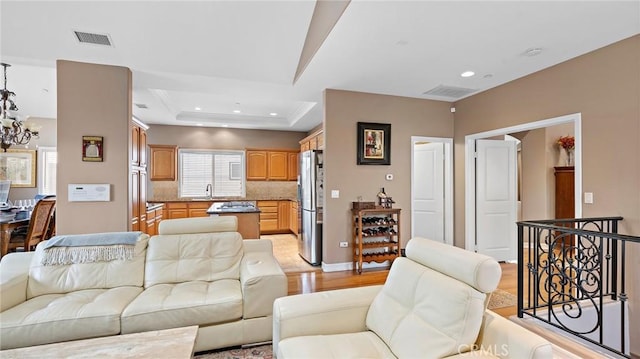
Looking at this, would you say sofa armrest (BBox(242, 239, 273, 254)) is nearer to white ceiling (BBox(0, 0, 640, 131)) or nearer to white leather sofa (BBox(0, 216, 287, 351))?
white leather sofa (BBox(0, 216, 287, 351))

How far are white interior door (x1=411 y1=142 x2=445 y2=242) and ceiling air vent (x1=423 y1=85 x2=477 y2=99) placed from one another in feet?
2.75

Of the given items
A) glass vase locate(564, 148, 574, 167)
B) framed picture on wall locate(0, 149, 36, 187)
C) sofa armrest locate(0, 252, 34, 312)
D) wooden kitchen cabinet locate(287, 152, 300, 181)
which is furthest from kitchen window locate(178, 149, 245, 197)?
glass vase locate(564, 148, 574, 167)

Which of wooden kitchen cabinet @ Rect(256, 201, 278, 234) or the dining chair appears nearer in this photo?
the dining chair

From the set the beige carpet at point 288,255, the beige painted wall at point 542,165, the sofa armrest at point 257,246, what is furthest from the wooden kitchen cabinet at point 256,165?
the beige painted wall at point 542,165

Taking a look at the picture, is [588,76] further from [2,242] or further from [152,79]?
[2,242]

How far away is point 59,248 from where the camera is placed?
8.33 feet

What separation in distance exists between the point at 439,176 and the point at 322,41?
3247mm

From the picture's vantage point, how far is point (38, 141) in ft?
21.3

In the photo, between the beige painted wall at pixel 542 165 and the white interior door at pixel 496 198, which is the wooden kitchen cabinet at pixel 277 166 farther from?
the beige painted wall at pixel 542 165

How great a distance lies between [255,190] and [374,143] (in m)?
4.25

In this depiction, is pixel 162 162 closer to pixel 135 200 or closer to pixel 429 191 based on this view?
pixel 135 200

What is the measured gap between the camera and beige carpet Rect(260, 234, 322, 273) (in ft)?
14.9

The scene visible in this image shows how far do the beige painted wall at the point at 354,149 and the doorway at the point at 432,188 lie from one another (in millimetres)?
172

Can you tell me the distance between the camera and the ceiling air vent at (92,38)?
2984 millimetres
